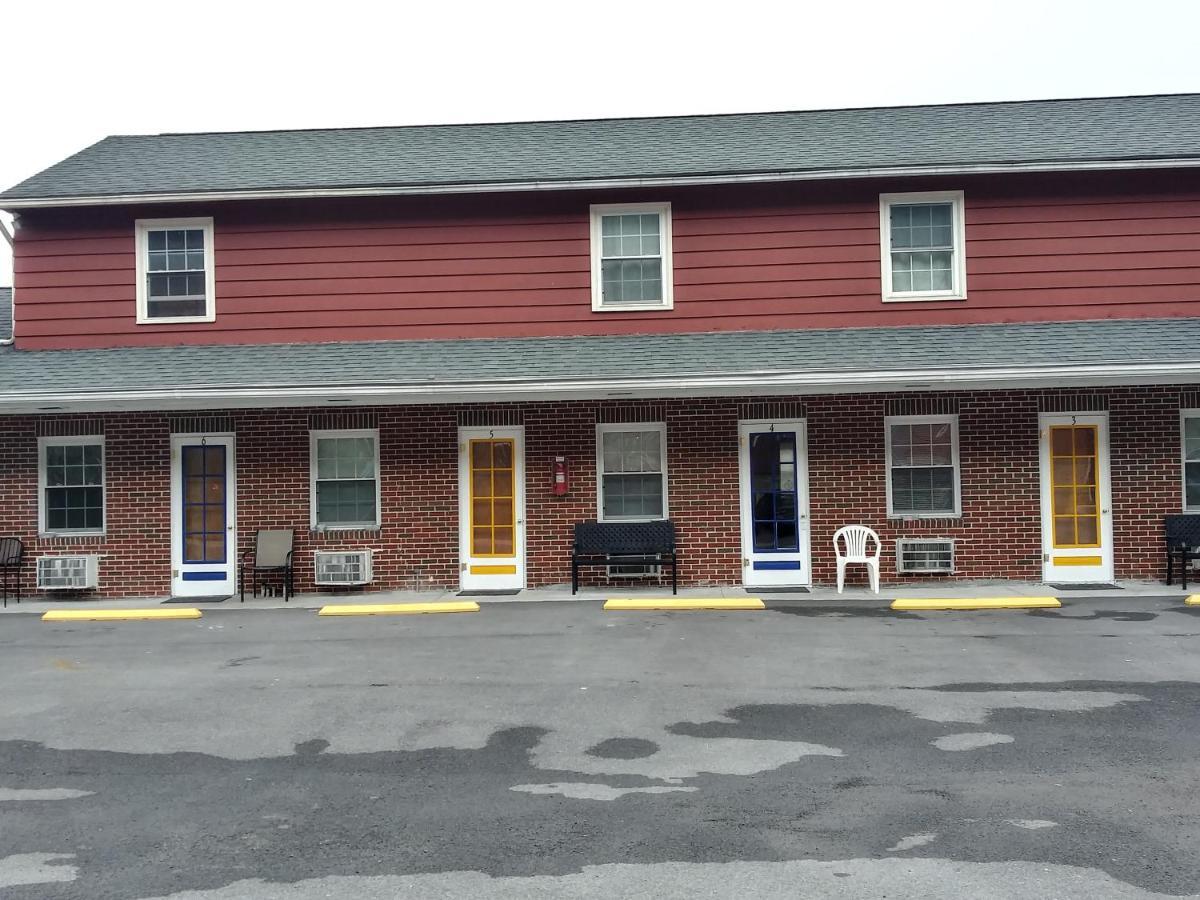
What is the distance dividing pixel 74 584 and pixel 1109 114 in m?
17.5

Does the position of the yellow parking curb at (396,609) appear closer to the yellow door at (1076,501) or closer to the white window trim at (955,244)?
the white window trim at (955,244)

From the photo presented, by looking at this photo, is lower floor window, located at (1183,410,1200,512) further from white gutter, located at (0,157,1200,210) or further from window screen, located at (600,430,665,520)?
window screen, located at (600,430,665,520)

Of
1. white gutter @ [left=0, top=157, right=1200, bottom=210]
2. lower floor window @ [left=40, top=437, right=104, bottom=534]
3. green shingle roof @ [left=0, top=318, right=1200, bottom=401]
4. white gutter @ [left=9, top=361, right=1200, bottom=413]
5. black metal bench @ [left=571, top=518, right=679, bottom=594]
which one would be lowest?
black metal bench @ [left=571, top=518, right=679, bottom=594]

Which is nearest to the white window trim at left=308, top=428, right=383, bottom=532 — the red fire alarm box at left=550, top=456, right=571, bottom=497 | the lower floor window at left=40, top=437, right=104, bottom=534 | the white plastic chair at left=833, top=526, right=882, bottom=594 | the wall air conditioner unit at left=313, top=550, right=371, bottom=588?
the wall air conditioner unit at left=313, top=550, right=371, bottom=588

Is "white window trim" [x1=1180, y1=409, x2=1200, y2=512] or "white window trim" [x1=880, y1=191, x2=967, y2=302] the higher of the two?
"white window trim" [x1=880, y1=191, x2=967, y2=302]

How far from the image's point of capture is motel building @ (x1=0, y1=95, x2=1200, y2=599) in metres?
12.6

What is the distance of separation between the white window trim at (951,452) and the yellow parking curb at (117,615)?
30.7 ft

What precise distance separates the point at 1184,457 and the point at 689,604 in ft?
23.8

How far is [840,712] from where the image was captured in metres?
6.65

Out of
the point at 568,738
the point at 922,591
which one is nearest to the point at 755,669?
the point at 568,738

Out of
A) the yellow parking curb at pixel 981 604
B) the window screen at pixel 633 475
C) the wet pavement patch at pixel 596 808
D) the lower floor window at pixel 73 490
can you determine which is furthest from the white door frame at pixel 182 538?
the yellow parking curb at pixel 981 604

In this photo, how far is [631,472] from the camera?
12992 millimetres

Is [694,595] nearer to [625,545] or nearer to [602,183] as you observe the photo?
[625,545]

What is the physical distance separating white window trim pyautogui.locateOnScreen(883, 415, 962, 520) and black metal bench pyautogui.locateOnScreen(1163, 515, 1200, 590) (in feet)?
8.94
